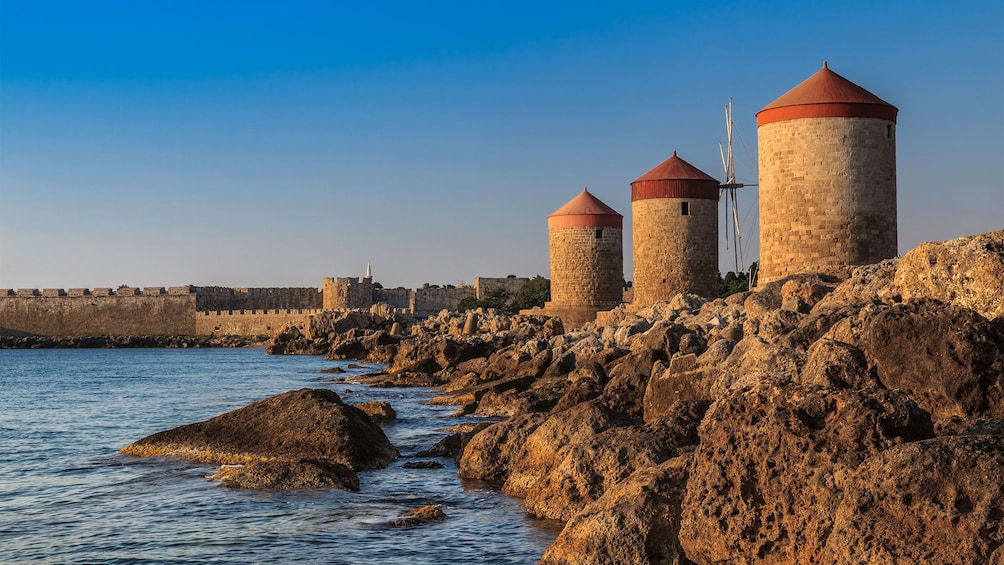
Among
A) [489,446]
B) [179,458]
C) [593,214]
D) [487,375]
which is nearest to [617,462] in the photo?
[489,446]

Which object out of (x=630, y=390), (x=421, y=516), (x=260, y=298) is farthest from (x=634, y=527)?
(x=260, y=298)

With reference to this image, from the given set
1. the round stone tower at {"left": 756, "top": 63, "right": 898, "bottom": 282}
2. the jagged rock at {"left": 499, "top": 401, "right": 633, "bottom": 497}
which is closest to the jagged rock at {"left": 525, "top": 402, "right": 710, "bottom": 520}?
the jagged rock at {"left": 499, "top": 401, "right": 633, "bottom": 497}

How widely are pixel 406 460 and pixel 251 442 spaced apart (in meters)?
1.54

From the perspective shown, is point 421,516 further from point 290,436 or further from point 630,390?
point 630,390

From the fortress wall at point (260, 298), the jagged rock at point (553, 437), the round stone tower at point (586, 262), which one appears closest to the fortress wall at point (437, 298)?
the fortress wall at point (260, 298)

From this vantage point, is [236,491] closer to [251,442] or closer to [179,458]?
[251,442]

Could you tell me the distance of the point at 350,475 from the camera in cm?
889

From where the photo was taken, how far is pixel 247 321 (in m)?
57.5

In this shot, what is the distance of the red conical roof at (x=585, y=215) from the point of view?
3164cm

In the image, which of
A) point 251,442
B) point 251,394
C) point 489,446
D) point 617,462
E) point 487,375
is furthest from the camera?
point 251,394

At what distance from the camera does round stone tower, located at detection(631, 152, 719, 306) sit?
87.9ft

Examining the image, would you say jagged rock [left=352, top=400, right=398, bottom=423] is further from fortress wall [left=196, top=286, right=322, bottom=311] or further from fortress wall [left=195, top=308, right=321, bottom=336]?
fortress wall [left=196, top=286, right=322, bottom=311]

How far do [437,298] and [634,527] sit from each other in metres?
54.9

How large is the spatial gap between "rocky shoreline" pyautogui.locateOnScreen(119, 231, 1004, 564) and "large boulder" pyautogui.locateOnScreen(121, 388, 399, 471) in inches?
38.4
